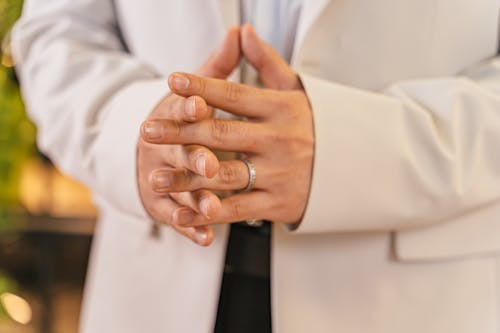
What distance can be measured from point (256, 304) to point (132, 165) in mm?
233

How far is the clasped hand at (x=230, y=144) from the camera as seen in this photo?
2.06 feet

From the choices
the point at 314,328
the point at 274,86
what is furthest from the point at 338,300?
the point at 274,86

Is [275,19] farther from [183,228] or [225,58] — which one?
[183,228]

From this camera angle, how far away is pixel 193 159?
619 mm

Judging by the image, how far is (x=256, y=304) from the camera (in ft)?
2.76

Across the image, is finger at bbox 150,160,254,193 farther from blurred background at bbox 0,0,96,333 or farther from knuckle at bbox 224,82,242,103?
blurred background at bbox 0,0,96,333

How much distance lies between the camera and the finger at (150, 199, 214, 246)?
0.66m

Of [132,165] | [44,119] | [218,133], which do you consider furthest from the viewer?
[44,119]

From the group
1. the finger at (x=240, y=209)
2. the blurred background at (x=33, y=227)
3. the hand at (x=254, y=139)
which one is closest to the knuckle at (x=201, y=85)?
the hand at (x=254, y=139)

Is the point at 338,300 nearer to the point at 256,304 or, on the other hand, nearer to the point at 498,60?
the point at 256,304

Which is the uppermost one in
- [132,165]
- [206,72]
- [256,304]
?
[206,72]

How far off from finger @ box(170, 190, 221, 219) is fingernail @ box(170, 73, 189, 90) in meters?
0.10

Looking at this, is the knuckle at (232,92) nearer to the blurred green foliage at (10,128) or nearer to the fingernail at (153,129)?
the fingernail at (153,129)

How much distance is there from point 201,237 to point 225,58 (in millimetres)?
187
